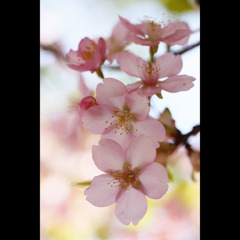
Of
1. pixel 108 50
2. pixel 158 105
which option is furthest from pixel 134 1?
pixel 158 105

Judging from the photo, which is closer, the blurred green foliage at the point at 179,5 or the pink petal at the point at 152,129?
the pink petal at the point at 152,129

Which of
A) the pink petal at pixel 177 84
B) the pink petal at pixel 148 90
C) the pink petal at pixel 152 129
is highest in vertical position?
the pink petal at pixel 177 84

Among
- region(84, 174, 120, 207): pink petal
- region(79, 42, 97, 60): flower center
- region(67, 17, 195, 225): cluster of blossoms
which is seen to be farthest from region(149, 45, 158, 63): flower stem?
region(84, 174, 120, 207): pink petal

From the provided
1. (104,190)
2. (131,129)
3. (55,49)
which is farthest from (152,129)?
(55,49)

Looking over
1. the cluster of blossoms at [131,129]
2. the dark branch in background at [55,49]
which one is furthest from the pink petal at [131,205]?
the dark branch in background at [55,49]

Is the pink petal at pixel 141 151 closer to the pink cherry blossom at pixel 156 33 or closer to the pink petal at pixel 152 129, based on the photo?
the pink petal at pixel 152 129
